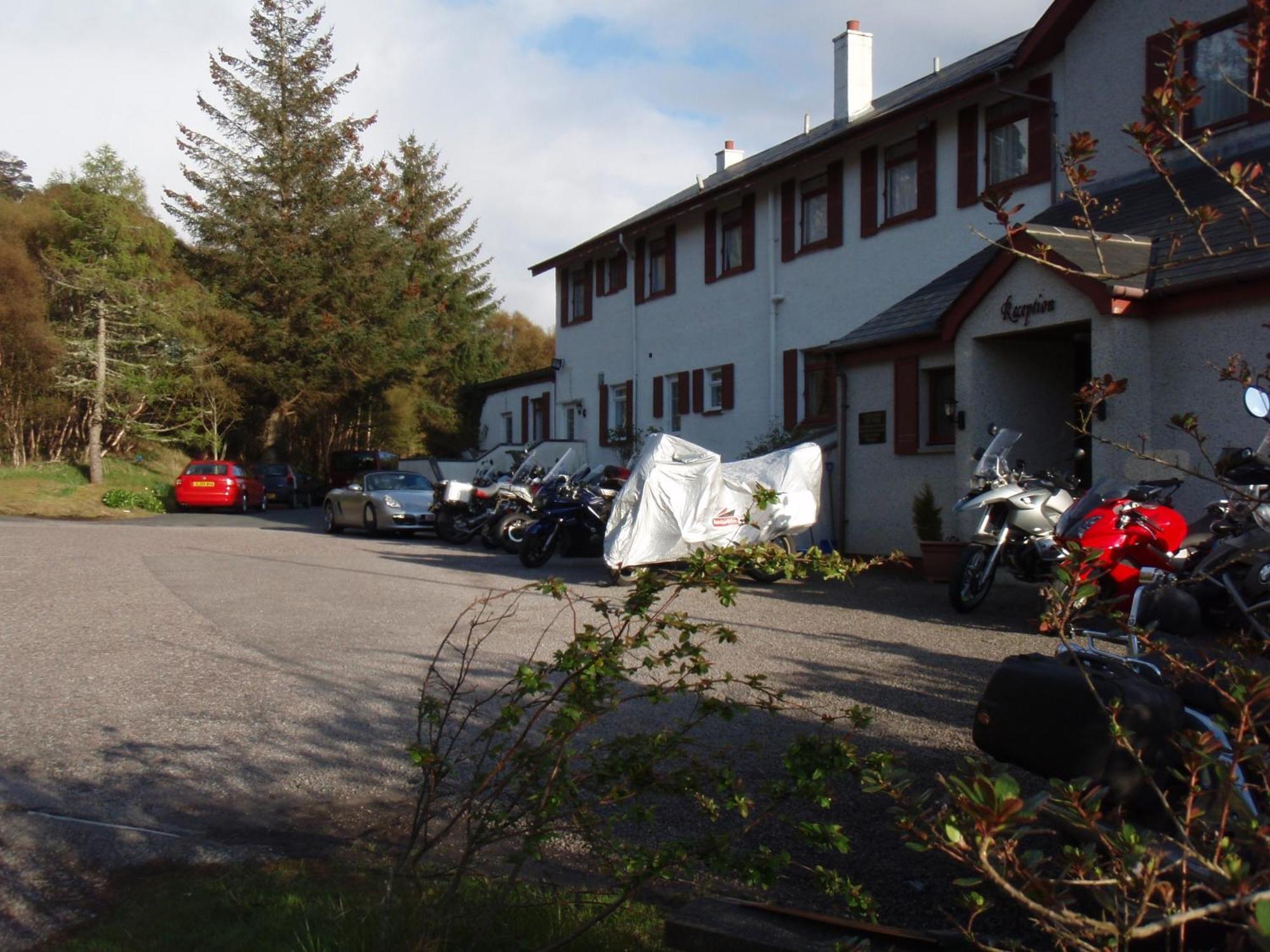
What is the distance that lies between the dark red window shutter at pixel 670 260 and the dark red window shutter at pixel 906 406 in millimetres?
11123

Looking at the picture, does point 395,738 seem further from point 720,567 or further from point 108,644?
point 108,644

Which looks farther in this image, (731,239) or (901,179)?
(731,239)

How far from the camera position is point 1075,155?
278cm

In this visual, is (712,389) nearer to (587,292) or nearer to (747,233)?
(747,233)

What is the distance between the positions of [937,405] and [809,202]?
23.9 ft

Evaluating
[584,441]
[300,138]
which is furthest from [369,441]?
[584,441]

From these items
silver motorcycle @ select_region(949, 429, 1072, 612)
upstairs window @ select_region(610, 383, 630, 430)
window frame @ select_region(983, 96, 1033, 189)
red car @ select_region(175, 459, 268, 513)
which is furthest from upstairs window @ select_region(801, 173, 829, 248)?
red car @ select_region(175, 459, 268, 513)

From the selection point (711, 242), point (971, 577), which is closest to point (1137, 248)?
point (971, 577)

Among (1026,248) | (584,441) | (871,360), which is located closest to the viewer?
(1026,248)

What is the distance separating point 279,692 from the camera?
26.4ft

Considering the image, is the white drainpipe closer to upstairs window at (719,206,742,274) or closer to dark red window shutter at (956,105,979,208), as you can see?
upstairs window at (719,206,742,274)

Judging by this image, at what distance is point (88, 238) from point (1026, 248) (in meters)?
34.8

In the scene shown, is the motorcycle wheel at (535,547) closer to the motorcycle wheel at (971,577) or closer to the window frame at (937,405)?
the window frame at (937,405)

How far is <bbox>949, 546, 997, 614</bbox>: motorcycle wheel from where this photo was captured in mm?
11188
